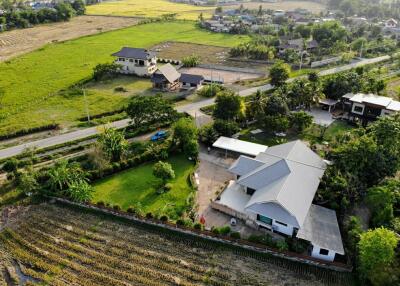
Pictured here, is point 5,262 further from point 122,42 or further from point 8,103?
point 122,42

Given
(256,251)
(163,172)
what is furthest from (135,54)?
(256,251)

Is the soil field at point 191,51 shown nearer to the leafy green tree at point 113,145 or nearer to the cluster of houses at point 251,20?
the cluster of houses at point 251,20

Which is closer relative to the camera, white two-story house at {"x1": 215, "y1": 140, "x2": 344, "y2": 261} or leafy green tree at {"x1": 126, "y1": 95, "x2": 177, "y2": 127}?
white two-story house at {"x1": 215, "y1": 140, "x2": 344, "y2": 261}

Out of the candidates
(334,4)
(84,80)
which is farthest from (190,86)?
(334,4)

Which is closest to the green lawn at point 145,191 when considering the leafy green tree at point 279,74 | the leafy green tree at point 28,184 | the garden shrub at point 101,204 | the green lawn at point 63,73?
the garden shrub at point 101,204

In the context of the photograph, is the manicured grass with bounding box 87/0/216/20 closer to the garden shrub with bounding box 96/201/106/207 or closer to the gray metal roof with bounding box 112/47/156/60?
the gray metal roof with bounding box 112/47/156/60

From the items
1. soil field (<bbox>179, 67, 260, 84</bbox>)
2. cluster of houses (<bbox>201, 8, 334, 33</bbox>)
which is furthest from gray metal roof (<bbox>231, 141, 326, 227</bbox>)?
cluster of houses (<bbox>201, 8, 334, 33</bbox>)
